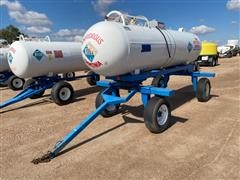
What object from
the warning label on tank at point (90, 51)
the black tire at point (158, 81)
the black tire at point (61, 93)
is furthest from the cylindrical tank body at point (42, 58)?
the warning label on tank at point (90, 51)

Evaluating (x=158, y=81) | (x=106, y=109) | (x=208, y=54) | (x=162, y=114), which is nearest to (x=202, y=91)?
(x=158, y=81)

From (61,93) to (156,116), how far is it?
4.44m

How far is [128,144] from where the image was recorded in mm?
4926

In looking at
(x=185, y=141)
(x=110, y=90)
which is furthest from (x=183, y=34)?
(x=185, y=141)

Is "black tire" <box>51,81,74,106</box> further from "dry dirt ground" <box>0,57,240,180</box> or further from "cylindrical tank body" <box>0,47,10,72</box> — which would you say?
"cylindrical tank body" <box>0,47,10,72</box>

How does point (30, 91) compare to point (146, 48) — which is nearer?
point (146, 48)

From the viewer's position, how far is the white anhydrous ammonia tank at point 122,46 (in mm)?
5086

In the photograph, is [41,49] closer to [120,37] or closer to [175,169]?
[120,37]

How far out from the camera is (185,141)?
4938 mm

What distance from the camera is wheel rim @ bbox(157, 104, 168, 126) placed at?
18.2ft

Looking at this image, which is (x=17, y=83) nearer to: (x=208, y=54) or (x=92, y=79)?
(x=92, y=79)

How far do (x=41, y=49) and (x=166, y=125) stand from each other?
5532mm

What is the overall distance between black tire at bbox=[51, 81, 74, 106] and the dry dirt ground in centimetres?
62

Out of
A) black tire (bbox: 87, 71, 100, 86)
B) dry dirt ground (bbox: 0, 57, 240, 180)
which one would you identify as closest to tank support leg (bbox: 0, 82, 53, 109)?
dry dirt ground (bbox: 0, 57, 240, 180)
